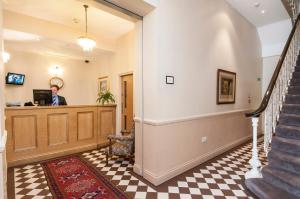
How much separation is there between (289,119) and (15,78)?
24.8 ft

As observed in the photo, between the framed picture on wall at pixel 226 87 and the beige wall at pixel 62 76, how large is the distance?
364cm

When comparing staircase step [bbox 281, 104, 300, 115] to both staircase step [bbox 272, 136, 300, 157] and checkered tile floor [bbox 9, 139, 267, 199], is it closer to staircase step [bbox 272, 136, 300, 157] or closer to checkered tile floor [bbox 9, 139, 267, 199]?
staircase step [bbox 272, 136, 300, 157]

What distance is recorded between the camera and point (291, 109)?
3.06 m

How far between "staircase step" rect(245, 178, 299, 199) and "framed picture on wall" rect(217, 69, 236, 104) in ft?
6.28

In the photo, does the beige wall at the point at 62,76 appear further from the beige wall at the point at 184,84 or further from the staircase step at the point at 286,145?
the staircase step at the point at 286,145

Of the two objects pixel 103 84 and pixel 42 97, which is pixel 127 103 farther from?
pixel 42 97

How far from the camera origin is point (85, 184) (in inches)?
105

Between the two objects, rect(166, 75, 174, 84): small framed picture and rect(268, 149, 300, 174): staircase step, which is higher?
rect(166, 75, 174, 84): small framed picture

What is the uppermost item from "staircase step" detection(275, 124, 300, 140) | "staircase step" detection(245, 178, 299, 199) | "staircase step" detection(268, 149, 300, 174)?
"staircase step" detection(275, 124, 300, 140)

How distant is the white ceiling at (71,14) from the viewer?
3.45 metres

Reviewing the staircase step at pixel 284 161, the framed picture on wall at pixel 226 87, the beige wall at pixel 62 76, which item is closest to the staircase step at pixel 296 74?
the framed picture on wall at pixel 226 87

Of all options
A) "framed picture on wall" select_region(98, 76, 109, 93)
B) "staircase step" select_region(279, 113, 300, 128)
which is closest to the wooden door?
"framed picture on wall" select_region(98, 76, 109, 93)

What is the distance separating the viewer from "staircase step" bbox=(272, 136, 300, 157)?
7.89ft

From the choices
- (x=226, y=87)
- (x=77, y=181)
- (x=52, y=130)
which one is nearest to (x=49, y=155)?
(x=52, y=130)
